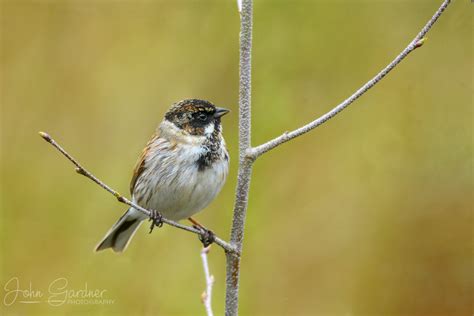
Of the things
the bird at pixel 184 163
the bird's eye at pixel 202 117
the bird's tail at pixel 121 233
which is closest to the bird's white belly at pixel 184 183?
the bird at pixel 184 163

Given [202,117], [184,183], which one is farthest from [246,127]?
[202,117]

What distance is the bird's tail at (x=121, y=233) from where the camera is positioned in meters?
4.76

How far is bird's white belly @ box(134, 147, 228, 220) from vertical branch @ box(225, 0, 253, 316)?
4.41ft

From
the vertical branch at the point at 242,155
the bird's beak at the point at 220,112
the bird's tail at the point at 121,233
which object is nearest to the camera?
the vertical branch at the point at 242,155

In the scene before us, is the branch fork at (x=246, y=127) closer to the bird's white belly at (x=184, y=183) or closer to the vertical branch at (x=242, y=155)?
the vertical branch at (x=242, y=155)

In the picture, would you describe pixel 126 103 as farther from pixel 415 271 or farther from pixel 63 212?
pixel 415 271

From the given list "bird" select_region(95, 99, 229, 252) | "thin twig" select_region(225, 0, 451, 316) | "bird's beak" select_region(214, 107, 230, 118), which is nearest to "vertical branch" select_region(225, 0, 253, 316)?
"thin twig" select_region(225, 0, 451, 316)

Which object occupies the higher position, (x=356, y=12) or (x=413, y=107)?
(x=356, y=12)

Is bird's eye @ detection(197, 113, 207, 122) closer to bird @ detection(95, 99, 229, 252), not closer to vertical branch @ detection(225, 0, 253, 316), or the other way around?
bird @ detection(95, 99, 229, 252)

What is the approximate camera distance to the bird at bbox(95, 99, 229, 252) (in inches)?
163

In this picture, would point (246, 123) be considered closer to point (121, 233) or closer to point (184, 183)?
point (184, 183)

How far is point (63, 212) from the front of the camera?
536 cm

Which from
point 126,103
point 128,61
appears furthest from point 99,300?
point 128,61

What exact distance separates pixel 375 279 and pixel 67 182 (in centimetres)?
241
